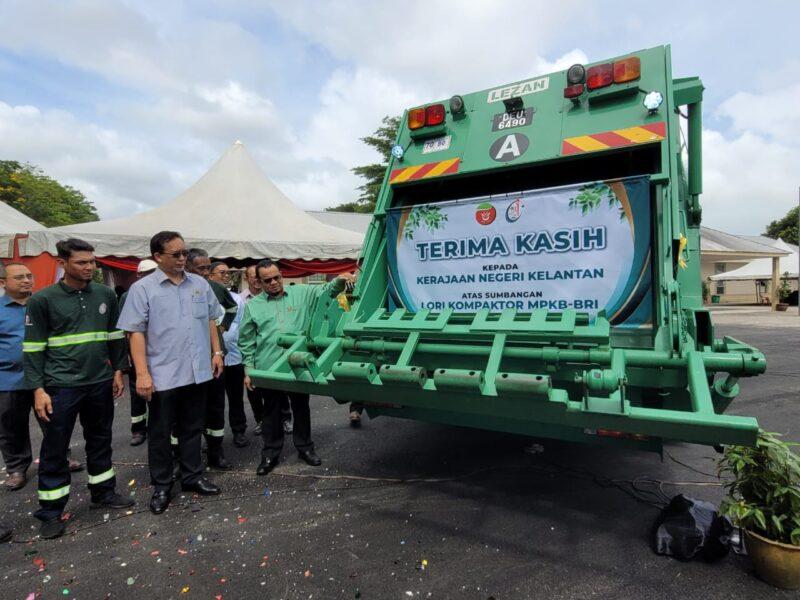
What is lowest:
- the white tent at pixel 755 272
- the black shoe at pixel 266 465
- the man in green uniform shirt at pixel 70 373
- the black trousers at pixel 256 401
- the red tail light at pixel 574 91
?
the black shoe at pixel 266 465

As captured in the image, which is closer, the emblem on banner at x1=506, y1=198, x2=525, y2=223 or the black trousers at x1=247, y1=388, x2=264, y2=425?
the emblem on banner at x1=506, y1=198, x2=525, y2=223

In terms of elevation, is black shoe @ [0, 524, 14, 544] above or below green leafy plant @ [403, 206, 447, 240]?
below

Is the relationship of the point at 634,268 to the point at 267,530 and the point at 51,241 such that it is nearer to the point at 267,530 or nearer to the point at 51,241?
the point at 267,530

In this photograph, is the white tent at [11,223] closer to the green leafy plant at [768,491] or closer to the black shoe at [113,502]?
the black shoe at [113,502]

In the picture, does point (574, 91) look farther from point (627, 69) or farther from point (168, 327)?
point (168, 327)

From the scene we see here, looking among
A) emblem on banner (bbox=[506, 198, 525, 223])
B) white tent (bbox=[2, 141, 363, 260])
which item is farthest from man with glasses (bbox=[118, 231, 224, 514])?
white tent (bbox=[2, 141, 363, 260])

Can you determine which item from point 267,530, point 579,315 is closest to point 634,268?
point 579,315

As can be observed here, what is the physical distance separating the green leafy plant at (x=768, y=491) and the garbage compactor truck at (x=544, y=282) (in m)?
0.35

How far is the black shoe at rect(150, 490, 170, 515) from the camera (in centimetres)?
302

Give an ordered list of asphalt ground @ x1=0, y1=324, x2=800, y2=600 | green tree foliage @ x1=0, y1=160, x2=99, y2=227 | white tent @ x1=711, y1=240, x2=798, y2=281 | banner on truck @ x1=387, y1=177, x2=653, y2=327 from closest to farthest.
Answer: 1. asphalt ground @ x1=0, y1=324, x2=800, y2=600
2. banner on truck @ x1=387, y1=177, x2=653, y2=327
3. white tent @ x1=711, y1=240, x2=798, y2=281
4. green tree foliage @ x1=0, y1=160, x2=99, y2=227

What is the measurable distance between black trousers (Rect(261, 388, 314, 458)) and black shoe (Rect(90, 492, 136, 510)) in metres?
0.92

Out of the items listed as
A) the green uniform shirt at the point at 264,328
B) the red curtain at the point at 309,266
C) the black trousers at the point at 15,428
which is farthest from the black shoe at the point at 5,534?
the red curtain at the point at 309,266

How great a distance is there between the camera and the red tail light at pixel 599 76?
3072mm

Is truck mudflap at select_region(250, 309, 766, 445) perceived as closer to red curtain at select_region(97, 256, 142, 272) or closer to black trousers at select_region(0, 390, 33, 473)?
black trousers at select_region(0, 390, 33, 473)
